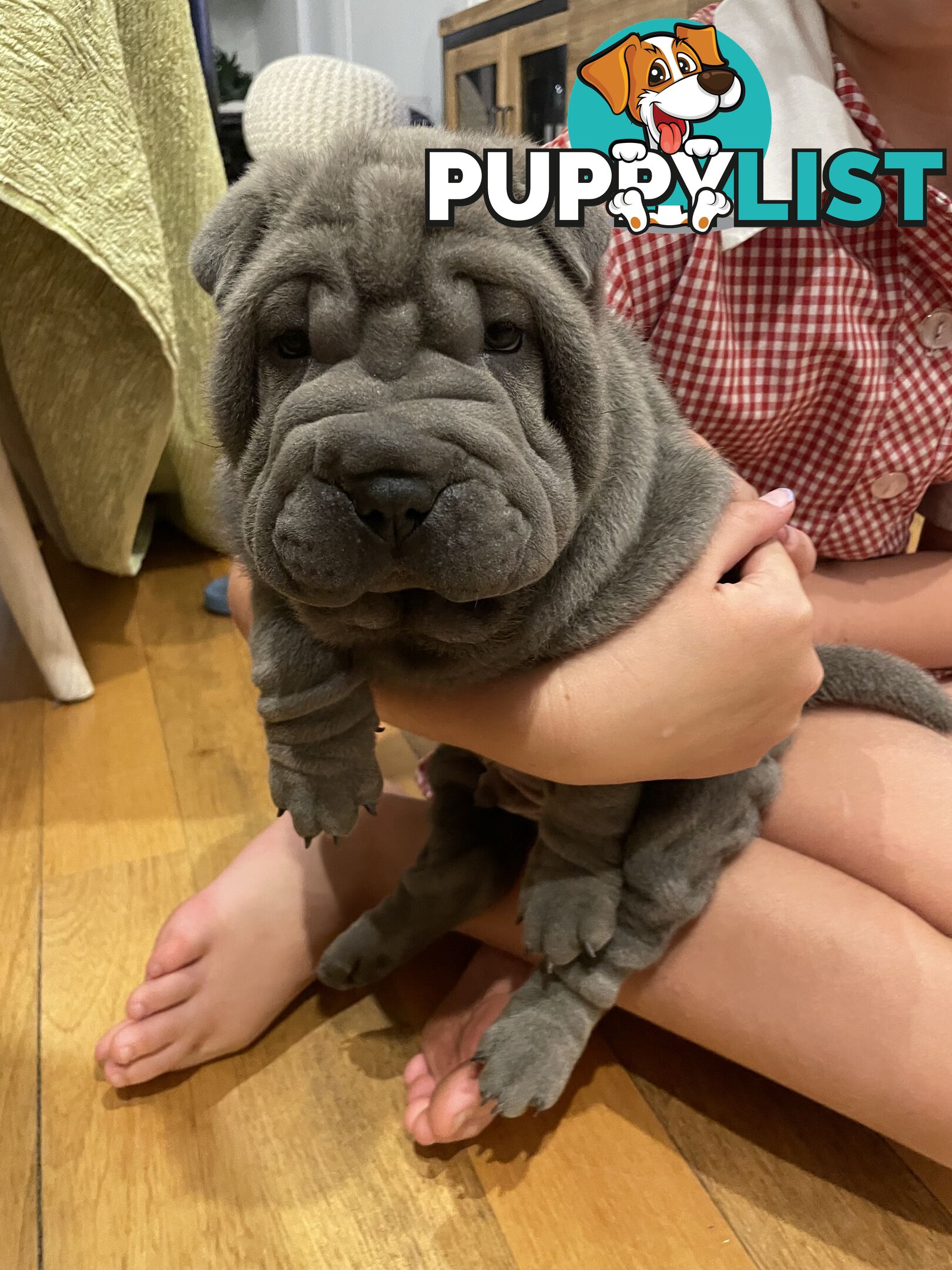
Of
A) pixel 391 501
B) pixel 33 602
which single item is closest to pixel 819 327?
pixel 391 501

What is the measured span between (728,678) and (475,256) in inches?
13.9

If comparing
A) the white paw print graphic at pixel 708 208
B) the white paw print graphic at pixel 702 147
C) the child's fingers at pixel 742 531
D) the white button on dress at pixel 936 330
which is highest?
the white paw print graphic at pixel 702 147

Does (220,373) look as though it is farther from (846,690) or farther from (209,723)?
(209,723)

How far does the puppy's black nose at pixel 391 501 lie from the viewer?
0.40 metres

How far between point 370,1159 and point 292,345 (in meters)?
0.57

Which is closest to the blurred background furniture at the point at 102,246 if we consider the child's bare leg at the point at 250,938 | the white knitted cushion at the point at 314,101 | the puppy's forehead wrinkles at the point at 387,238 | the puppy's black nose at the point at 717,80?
the white knitted cushion at the point at 314,101

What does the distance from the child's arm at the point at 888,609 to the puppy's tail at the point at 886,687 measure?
98mm

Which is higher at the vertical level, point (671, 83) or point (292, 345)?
point (671, 83)

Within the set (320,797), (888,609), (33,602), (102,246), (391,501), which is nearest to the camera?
(391,501)

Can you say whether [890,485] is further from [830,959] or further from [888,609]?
[830,959]

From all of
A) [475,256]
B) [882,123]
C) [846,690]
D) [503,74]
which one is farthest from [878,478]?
[503,74]

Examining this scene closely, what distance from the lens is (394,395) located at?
43cm

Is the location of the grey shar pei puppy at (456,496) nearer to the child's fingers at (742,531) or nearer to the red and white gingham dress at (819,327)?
the child's fingers at (742,531)

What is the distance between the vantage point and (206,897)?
0.76 m
